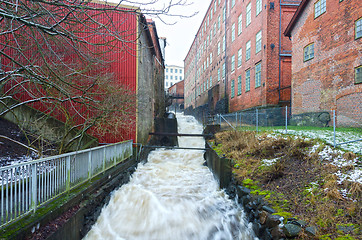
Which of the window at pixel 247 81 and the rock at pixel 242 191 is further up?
the window at pixel 247 81

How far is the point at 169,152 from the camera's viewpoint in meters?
14.1

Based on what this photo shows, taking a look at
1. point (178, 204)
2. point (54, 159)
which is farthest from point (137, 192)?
point (54, 159)

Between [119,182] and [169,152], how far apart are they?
686 centimetres

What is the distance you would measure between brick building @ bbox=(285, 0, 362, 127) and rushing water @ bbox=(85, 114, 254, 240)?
7.21 metres

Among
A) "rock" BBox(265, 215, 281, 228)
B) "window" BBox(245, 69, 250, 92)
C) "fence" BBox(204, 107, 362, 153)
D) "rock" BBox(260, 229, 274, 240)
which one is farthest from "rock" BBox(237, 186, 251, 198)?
"window" BBox(245, 69, 250, 92)

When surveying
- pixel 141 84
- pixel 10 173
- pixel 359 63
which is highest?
pixel 359 63

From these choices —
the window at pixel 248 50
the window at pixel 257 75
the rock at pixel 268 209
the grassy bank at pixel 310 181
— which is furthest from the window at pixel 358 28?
the rock at pixel 268 209

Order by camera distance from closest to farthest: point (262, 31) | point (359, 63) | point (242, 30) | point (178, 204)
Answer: point (178, 204)
point (359, 63)
point (262, 31)
point (242, 30)

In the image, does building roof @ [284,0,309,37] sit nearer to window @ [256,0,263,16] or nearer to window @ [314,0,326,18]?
window @ [314,0,326,18]

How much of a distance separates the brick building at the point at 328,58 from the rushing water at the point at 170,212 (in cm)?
721

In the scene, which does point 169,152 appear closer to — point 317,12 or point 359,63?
point 359,63

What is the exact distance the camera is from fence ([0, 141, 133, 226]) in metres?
3.14

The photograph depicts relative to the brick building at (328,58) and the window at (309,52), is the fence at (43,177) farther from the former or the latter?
the window at (309,52)

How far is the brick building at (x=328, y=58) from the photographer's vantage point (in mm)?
10125
